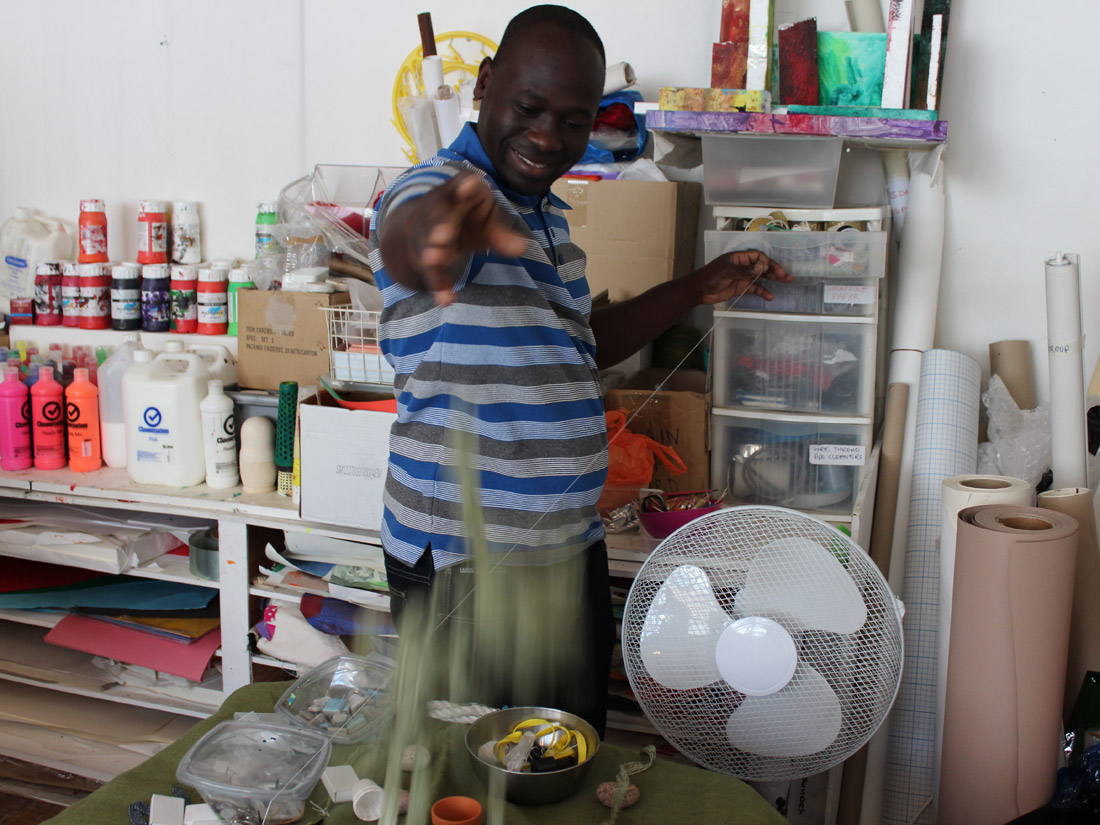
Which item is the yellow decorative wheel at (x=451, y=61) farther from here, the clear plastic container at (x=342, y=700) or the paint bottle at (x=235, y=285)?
the clear plastic container at (x=342, y=700)

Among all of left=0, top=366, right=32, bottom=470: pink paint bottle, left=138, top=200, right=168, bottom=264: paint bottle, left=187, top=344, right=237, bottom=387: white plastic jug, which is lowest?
left=0, top=366, right=32, bottom=470: pink paint bottle

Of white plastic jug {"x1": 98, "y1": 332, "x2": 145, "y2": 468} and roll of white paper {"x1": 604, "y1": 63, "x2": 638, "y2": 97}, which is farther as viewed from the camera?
white plastic jug {"x1": 98, "y1": 332, "x2": 145, "y2": 468}

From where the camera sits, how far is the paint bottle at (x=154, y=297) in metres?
2.58

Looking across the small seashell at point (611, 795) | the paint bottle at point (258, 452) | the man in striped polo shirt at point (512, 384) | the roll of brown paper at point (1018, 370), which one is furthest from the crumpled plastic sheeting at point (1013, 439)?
the paint bottle at point (258, 452)

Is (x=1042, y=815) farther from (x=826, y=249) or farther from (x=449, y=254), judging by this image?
(x=449, y=254)

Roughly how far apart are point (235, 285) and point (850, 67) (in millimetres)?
1709

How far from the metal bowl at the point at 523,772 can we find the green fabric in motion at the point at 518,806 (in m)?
0.01

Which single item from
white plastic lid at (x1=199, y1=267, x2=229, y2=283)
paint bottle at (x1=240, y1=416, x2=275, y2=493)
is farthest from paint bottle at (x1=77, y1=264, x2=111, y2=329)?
paint bottle at (x1=240, y1=416, x2=275, y2=493)

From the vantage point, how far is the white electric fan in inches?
49.8

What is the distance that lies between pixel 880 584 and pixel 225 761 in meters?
0.94

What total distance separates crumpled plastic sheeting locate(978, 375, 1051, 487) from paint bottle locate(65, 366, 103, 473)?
2.19 metres

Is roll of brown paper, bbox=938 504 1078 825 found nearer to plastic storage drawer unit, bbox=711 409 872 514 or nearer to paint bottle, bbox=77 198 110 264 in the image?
plastic storage drawer unit, bbox=711 409 872 514

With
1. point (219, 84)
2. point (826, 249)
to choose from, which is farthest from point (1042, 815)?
point (219, 84)

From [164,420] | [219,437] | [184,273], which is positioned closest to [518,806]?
[219,437]
